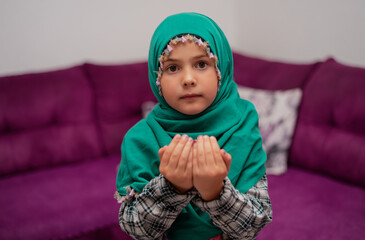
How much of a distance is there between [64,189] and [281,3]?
1715mm

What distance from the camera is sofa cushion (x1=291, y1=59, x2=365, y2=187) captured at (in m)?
1.74

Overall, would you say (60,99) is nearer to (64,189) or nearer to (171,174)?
(64,189)

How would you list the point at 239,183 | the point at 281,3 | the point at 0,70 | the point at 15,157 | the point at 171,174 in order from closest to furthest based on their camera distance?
the point at 171,174 → the point at 239,183 → the point at 15,157 → the point at 0,70 → the point at 281,3

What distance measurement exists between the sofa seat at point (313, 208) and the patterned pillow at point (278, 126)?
8 cm

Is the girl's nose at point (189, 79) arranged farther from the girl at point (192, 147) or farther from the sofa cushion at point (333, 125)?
the sofa cushion at point (333, 125)

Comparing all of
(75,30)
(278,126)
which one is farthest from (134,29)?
(278,126)

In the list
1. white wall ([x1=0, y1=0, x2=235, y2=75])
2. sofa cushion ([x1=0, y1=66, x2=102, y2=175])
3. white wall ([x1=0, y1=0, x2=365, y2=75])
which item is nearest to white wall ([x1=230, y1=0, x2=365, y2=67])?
white wall ([x1=0, y1=0, x2=365, y2=75])

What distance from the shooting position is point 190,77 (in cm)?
90

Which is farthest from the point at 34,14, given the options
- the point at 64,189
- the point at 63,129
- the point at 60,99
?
the point at 64,189

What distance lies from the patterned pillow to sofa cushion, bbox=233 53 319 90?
0.30 ft

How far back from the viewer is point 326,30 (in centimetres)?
222

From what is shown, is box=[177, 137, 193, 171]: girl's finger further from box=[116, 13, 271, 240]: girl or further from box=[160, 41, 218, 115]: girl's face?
box=[160, 41, 218, 115]: girl's face

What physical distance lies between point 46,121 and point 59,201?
0.53 metres

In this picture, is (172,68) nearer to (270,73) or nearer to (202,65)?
(202,65)
